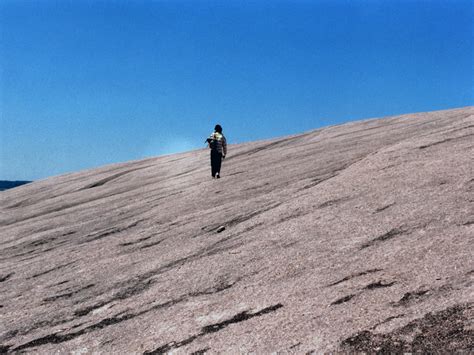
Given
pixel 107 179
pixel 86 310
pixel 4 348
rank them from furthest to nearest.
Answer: pixel 107 179
pixel 86 310
pixel 4 348

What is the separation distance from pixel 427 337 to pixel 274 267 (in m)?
4.06

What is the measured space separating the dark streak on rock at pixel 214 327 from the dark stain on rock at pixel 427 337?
180 cm

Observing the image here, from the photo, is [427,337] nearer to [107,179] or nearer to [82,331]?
[82,331]

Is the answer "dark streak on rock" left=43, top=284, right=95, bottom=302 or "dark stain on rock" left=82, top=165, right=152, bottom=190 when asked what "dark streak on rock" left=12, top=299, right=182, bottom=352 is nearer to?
"dark streak on rock" left=43, top=284, right=95, bottom=302

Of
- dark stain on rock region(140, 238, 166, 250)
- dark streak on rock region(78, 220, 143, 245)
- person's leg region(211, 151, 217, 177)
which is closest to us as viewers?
dark stain on rock region(140, 238, 166, 250)

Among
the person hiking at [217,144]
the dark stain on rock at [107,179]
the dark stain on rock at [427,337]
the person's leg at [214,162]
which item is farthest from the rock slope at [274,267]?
the dark stain on rock at [107,179]

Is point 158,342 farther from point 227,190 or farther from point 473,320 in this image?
point 227,190

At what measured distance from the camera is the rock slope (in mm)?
7594

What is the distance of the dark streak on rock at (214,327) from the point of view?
8.15m

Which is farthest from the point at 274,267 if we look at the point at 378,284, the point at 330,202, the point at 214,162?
the point at 214,162

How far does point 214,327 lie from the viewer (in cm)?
841

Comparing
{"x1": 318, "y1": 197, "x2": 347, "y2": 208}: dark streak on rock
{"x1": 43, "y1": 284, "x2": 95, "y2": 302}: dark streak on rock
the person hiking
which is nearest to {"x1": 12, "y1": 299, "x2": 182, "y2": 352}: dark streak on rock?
{"x1": 43, "y1": 284, "x2": 95, "y2": 302}: dark streak on rock

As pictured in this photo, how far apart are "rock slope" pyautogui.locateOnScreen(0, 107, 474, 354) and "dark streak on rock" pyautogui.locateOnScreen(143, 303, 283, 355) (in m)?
0.03

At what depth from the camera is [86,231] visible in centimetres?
1923
